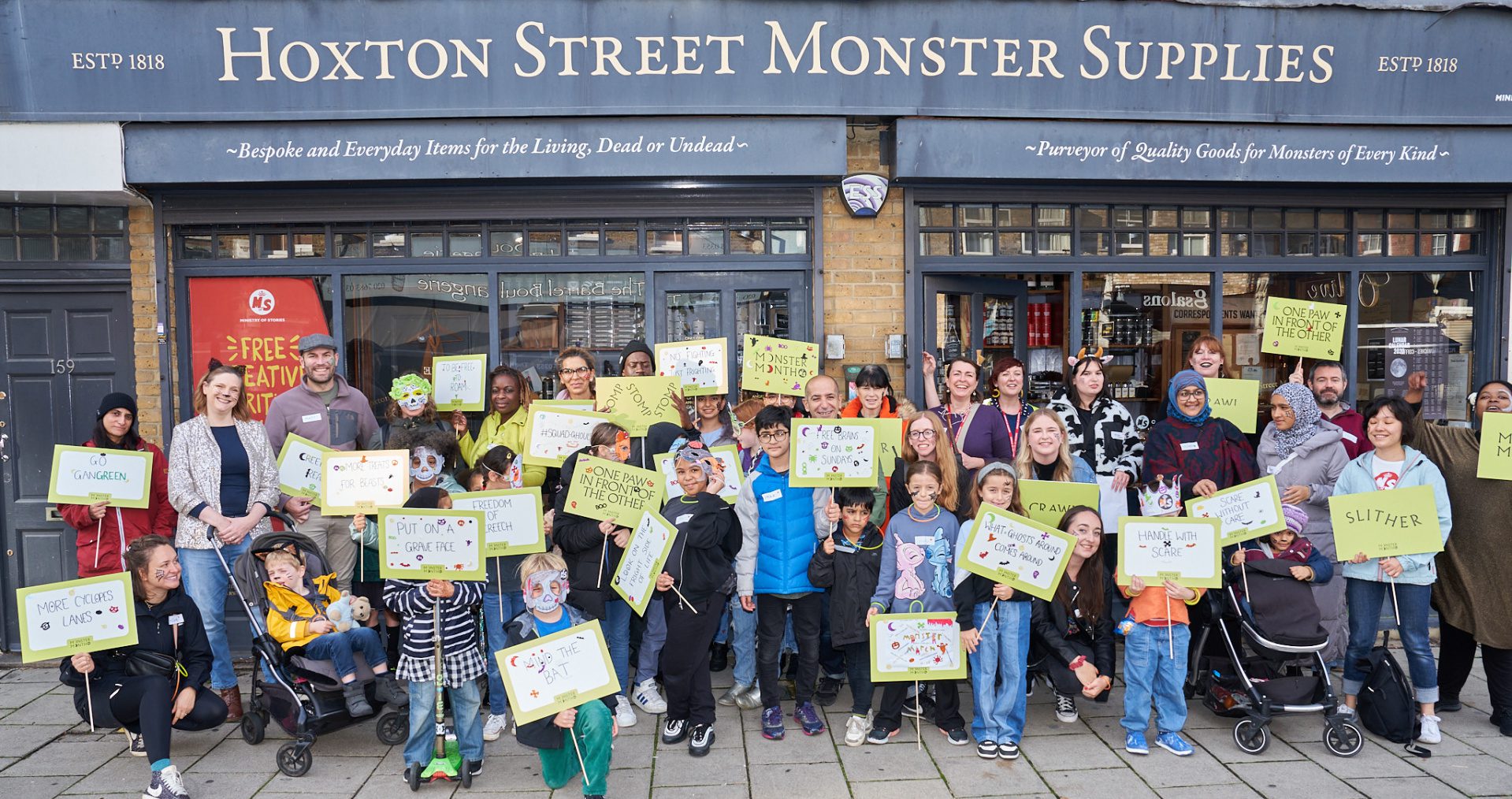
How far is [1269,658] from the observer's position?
16.7 ft

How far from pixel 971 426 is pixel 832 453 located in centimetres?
134

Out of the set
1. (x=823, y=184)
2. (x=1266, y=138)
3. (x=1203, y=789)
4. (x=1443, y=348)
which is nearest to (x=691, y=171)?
(x=823, y=184)

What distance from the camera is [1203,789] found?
14.6 ft

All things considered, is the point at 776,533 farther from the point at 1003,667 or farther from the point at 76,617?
the point at 76,617

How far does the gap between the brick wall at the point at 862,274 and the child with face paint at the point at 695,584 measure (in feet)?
7.72

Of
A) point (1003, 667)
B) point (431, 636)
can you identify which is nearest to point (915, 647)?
point (1003, 667)

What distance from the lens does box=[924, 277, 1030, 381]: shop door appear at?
7.24 m

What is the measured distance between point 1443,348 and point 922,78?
5.19m

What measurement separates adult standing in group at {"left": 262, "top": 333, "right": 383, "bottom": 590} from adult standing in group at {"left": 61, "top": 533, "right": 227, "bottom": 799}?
1.05 metres

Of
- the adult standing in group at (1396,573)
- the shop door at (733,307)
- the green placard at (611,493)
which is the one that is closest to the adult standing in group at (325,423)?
the green placard at (611,493)

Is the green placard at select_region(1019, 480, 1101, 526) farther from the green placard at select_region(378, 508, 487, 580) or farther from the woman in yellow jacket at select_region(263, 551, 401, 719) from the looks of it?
the woman in yellow jacket at select_region(263, 551, 401, 719)

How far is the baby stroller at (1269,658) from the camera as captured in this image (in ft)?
15.9

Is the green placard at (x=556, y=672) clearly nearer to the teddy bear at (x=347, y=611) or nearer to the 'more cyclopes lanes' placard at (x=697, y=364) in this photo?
the teddy bear at (x=347, y=611)

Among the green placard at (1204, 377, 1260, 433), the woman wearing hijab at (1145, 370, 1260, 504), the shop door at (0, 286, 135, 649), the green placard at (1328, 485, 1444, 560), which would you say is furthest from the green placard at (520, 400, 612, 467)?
the green placard at (1328, 485, 1444, 560)
